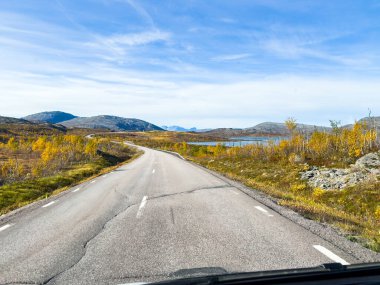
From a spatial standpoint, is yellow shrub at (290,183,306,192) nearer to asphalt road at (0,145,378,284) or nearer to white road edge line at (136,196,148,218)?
asphalt road at (0,145,378,284)

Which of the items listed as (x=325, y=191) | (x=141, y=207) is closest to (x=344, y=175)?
(x=325, y=191)

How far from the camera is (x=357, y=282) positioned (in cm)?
280

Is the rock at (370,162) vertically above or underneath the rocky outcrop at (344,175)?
above

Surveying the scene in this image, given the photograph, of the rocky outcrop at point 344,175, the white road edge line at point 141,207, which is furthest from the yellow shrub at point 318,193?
the white road edge line at point 141,207

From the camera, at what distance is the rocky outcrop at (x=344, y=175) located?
1803cm

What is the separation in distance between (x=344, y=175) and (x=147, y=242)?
17.1 metres

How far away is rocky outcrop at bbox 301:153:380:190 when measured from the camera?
18031mm

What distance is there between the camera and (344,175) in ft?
65.0

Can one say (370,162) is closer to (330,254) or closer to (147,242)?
(330,254)

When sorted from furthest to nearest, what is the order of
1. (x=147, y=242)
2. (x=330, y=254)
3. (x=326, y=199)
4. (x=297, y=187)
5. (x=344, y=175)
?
(x=344, y=175), (x=297, y=187), (x=326, y=199), (x=147, y=242), (x=330, y=254)

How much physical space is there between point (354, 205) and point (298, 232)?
372 inches

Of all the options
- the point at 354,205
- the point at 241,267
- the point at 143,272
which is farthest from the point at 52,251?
the point at 354,205

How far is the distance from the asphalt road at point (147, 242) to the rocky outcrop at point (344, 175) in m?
9.91

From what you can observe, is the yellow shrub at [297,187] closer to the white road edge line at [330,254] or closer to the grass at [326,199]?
the grass at [326,199]
